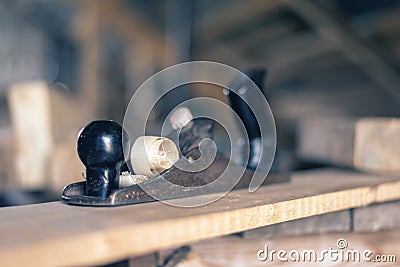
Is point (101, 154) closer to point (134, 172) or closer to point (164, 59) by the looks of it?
point (134, 172)

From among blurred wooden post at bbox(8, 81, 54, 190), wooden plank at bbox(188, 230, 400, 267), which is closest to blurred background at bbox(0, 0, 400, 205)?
blurred wooden post at bbox(8, 81, 54, 190)

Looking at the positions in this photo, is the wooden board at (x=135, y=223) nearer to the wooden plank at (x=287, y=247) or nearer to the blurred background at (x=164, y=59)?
the wooden plank at (x=287, y=247)

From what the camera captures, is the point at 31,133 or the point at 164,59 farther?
the point at 164,59

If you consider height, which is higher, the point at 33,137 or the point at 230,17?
the point at 230,17

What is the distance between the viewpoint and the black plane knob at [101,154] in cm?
90

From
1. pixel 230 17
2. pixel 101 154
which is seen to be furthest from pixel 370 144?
pixel 230 17

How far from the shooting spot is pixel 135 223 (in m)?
0.75

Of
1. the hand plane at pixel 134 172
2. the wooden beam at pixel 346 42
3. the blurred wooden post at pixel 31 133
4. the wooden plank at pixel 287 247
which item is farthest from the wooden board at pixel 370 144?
the wooden beam at pixel 346 42

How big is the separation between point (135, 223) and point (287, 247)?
1.78 feet

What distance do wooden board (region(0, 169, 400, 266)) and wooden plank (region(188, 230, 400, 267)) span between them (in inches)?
4.7

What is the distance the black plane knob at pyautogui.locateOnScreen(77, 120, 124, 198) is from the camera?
0.90 meters

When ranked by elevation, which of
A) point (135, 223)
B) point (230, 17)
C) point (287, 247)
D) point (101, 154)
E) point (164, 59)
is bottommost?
point (287, 247)

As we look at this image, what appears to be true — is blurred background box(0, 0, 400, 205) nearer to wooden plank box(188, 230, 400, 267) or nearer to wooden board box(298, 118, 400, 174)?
wooden board box(298, 118, 400, 174)

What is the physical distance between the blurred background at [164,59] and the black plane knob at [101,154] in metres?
0.92
